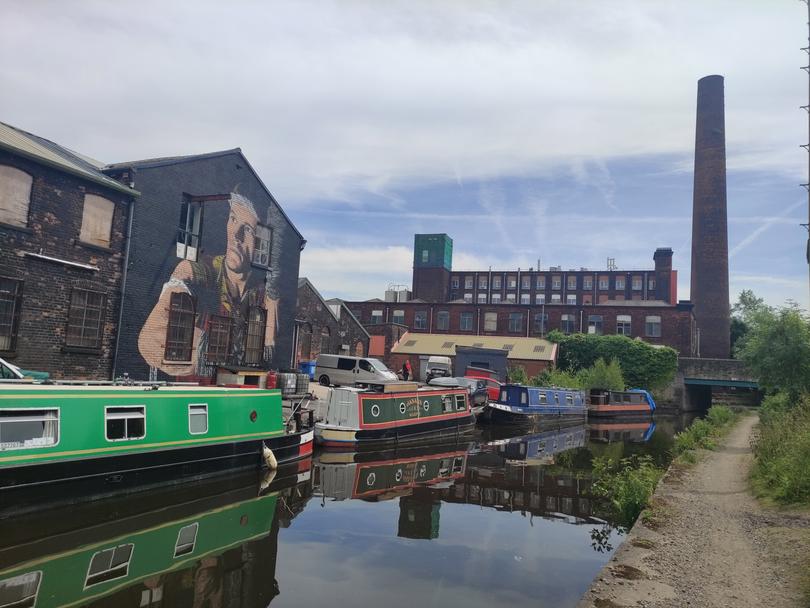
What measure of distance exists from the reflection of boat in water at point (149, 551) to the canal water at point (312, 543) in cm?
3

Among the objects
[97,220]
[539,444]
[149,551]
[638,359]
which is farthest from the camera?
[638,359]

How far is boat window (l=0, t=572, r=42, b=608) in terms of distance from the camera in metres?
6.56

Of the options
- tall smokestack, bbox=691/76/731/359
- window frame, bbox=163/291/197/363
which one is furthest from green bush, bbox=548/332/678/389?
window frame, bbox=163/291/197/363

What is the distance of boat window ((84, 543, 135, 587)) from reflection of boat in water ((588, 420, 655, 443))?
68.1ft

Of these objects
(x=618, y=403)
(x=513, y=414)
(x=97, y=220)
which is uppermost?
(x=97, y=220)

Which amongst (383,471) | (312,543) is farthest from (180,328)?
(312,543)

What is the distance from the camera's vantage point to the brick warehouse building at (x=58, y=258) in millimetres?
13648

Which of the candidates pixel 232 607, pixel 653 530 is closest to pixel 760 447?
pixel 653 530

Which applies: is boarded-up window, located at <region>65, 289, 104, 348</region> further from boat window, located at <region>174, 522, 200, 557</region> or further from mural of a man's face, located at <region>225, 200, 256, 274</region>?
boat window, located at <region>174, 522, 200, 557</region>

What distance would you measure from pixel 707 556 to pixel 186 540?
728 centimetres

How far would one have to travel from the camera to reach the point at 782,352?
65.7ft

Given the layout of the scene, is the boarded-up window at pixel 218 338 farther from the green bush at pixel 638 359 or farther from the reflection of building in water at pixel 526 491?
the green bush at pixel 638 359

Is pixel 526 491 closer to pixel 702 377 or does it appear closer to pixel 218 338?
pixel 218 338

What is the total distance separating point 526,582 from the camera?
7.96 m
